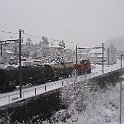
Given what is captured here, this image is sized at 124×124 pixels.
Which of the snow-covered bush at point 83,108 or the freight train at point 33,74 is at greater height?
the freight train at point 33,74

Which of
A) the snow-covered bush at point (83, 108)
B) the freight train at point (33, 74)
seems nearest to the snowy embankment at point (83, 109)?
the snow-covered bush at point (83, 108)

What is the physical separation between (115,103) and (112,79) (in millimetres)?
19931

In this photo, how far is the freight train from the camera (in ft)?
111

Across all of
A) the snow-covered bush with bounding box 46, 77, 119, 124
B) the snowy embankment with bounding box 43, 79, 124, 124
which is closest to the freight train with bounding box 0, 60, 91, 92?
the snow-covered bush with bounding box 46, 77, 119, 124

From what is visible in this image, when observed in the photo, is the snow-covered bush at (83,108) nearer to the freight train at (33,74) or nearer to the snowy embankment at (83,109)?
the snowy embankment at (83,109)

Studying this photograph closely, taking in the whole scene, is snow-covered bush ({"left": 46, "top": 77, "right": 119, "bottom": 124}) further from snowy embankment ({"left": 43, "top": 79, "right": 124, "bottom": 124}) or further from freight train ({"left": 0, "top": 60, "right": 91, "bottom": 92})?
freight train ({"left": 0, "top": 60, "right": 91, "bottom": 92})

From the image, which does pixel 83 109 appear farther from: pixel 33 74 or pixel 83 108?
pixel 33 74

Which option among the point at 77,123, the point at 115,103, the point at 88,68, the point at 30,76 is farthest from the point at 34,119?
the point at 88,68

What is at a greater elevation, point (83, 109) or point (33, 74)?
point (33, 74)

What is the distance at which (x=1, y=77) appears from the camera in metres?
33.2

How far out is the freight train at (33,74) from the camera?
3391 cm

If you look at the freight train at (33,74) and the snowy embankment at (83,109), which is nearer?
the snowy embankment at (83,109)

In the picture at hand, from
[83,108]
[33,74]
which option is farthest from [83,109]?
[33,74]

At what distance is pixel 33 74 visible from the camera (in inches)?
1591
